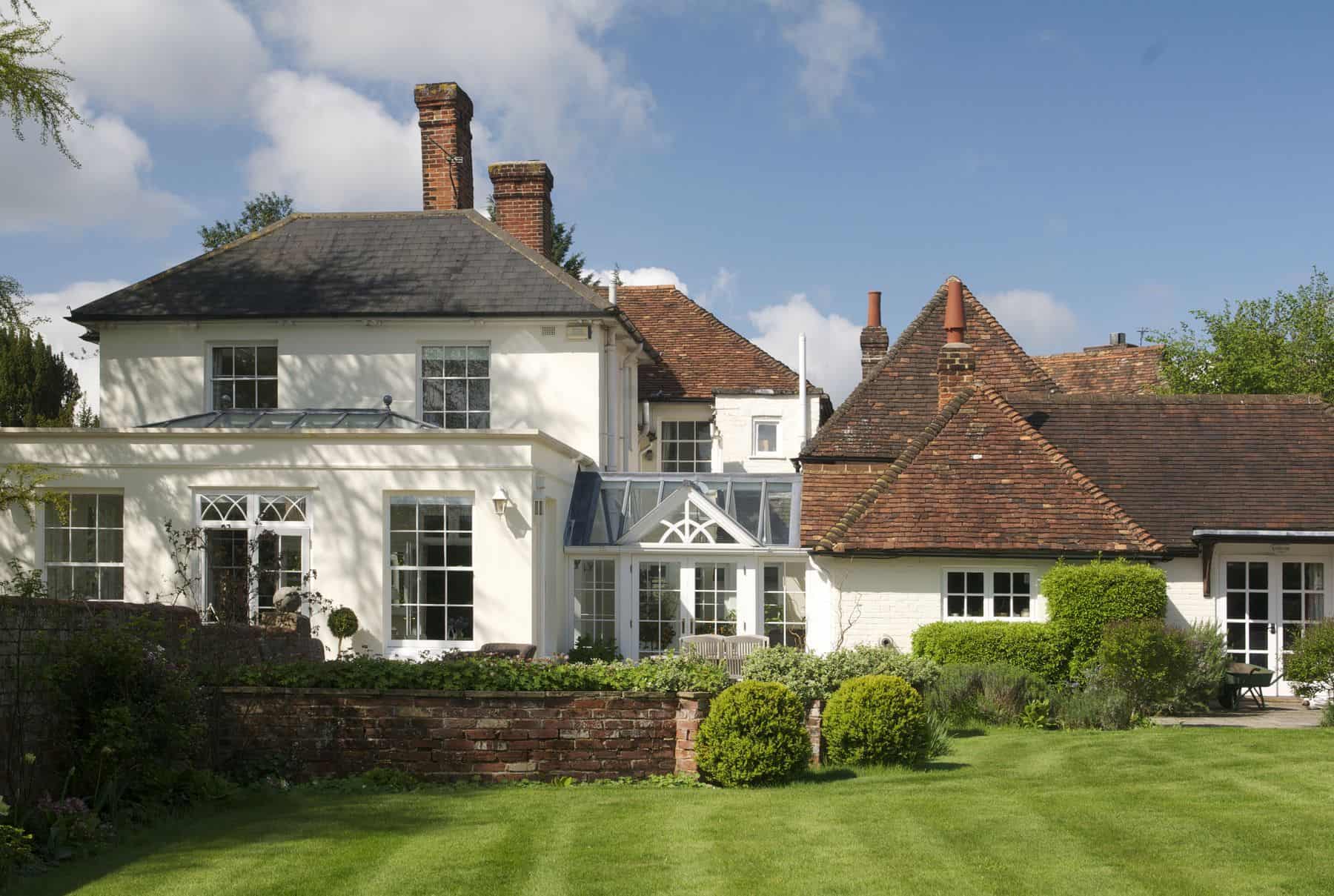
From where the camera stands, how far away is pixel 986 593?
21281 millimetres

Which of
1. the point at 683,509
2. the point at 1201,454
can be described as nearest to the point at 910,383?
the point at 1201,454

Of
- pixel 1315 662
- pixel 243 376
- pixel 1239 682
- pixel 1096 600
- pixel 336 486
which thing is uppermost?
pixel 243 376

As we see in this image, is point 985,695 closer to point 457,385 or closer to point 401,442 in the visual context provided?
point 401,442

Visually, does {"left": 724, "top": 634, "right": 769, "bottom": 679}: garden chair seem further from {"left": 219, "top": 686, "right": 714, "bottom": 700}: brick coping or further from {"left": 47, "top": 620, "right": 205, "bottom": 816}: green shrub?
{"left": 47, "top": 620, "right": 205, "bottom": 816}: green shrub

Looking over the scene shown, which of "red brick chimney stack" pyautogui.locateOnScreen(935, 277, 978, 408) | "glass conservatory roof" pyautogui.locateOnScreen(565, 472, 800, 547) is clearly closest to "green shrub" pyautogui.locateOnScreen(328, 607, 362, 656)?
"glass conservatory roof" pyautogui.locateOnScreen(565, 472, 800, 547)

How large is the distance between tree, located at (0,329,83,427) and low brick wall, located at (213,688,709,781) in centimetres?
2397

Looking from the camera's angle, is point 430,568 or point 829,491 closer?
point 430,568

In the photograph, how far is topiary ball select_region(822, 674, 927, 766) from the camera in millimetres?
13609

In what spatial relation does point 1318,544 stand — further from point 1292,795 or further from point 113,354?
point 113,354

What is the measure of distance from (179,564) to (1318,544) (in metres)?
17.6

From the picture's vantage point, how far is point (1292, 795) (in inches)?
479

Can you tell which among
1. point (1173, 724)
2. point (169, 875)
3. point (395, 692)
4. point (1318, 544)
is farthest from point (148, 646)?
point (1318, 544)

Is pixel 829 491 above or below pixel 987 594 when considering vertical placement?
above

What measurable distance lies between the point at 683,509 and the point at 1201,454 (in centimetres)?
904
